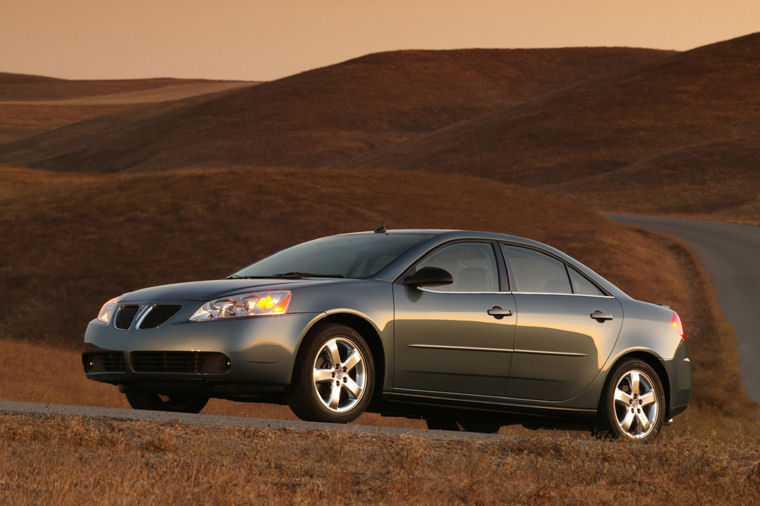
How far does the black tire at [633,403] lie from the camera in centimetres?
983

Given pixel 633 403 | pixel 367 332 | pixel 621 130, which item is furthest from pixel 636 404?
pixel 621 130

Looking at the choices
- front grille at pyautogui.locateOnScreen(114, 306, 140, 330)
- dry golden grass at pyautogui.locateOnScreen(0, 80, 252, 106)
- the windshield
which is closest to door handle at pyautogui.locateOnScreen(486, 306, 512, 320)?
the windshield

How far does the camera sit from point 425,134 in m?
115

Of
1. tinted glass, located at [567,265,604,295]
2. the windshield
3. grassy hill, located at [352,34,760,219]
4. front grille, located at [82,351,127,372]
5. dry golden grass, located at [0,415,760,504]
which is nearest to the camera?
dry golden grass, located at [0,415,760,504]

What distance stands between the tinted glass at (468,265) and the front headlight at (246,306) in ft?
4.39

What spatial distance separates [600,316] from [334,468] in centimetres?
402

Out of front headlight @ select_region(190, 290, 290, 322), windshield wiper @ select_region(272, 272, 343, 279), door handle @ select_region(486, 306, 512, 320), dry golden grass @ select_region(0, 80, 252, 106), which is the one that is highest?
dry golden grass @ select_region(0, 80, 252, 106)

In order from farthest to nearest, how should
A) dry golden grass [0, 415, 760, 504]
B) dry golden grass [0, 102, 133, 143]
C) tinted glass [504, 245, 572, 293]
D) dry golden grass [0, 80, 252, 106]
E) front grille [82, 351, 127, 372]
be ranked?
dry golden grass [0, 80, 252, 106]
dry golden grass [0, 102, 133, 143]
tinted glass [504, 245, 572, 293]
front grille [82, 351, 127, 372]
dry golden grass [0, 415, 760, 504]

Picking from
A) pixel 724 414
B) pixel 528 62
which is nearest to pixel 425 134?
pixel 528 62

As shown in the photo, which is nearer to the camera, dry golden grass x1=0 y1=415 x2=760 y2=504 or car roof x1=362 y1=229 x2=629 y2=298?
dry golden grass x1=0 y1=415 x2=760 y2=504

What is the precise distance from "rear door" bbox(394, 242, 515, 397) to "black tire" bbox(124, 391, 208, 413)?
1746 mm

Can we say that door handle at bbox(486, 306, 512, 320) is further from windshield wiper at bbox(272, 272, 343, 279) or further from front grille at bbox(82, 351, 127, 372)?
front grille at bbox(82, 351, 127, 372)

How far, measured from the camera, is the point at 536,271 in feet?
32.3

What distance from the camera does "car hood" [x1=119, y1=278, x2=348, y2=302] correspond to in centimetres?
847
